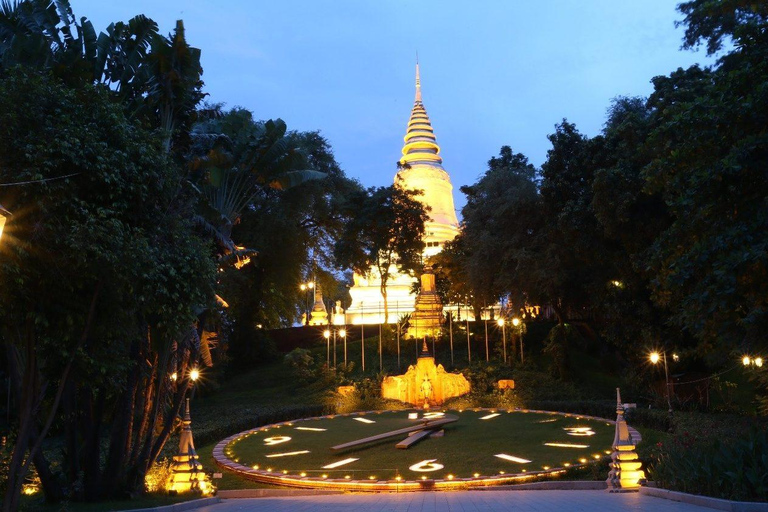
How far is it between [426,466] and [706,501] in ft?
24.4

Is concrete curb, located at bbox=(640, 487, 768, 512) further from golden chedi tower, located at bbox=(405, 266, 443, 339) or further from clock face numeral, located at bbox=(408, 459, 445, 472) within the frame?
golden chedi tower, located at bbox=(405, 266, 443, 339)

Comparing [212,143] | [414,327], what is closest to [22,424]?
[212,143]

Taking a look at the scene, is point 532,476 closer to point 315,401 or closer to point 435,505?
point 435,505

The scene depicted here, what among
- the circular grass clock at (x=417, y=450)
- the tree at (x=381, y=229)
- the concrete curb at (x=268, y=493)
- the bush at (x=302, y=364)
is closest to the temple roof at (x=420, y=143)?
the tree at (x=381, y=229)

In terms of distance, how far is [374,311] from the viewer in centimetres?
4397

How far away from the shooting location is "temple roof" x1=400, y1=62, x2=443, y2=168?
50.4 meters

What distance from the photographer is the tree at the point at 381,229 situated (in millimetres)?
34781

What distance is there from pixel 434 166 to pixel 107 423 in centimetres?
3174

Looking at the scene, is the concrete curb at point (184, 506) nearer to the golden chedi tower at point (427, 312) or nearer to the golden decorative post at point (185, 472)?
the golden decorative post at point (185, 472)

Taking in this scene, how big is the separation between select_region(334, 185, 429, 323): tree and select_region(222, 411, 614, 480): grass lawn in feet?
43.4

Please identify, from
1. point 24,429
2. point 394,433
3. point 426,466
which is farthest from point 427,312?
point 24,429

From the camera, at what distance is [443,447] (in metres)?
→ 17.8

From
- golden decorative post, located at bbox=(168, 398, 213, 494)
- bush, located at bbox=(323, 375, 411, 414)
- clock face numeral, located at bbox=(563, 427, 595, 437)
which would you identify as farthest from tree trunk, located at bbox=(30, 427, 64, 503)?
bush, located at bbox=(323, 375, 411, 414)

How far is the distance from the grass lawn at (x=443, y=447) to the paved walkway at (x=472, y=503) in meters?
2.42
